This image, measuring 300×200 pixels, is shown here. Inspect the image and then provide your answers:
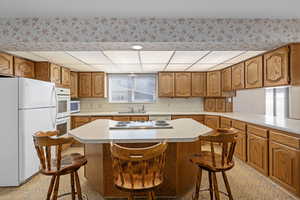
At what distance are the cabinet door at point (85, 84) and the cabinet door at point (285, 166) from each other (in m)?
4.51

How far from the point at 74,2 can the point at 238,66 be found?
3.56m

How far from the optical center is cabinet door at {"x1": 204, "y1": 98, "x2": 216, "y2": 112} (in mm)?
5641

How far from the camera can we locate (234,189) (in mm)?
2617

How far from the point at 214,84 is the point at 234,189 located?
10.6 ft

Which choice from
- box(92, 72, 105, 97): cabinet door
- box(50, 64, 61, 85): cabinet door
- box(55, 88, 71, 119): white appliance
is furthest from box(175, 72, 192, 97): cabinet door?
box(50, 64, 61, 85): cabinet door

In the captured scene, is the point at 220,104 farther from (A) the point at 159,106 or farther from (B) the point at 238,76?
(A) the point at 159,106

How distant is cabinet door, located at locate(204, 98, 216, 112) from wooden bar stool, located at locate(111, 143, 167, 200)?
171 inches

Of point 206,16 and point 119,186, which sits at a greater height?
point 206,16

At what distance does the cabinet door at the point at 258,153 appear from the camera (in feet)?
9.44

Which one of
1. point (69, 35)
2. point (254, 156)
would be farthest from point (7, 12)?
point (254, 156)

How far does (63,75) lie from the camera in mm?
4668

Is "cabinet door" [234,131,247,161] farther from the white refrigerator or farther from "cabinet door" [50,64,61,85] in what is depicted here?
"cabinet door" [50,64,61,85]

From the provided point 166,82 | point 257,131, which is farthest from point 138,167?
point 166,82

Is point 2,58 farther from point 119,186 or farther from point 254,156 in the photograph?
point 254,156
